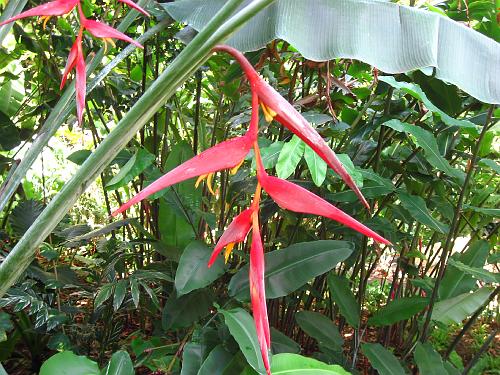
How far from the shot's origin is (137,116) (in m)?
0.46

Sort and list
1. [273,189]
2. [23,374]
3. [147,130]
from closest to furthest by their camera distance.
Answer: [273,189] → [23,374] → [147,130]

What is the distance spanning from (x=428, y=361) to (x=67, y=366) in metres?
0.74

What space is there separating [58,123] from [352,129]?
72cm

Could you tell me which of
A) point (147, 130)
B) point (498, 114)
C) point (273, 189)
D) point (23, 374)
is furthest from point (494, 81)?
point (23, 374)

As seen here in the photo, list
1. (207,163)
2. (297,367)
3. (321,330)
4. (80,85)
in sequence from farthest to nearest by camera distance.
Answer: (321,330)
(297,367)
(80,85)
(207,163)

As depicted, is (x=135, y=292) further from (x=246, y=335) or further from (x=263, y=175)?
(x=263, y=175)

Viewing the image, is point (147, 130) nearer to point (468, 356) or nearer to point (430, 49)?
point (430, 49)

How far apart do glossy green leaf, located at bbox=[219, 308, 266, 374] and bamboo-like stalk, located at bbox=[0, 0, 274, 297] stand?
374 mm

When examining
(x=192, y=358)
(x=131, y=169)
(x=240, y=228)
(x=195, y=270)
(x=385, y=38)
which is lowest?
(x=192, y=358)

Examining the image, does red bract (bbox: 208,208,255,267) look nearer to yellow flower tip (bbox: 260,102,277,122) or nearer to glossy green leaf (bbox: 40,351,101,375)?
yellow flower tip (bbox: 260,102,277,122)

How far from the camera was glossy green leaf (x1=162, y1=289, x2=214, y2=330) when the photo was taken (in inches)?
41.0

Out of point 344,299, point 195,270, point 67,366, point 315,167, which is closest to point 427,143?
point 315,167

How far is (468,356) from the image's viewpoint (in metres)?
1.89

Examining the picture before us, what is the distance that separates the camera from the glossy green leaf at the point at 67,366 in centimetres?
81
